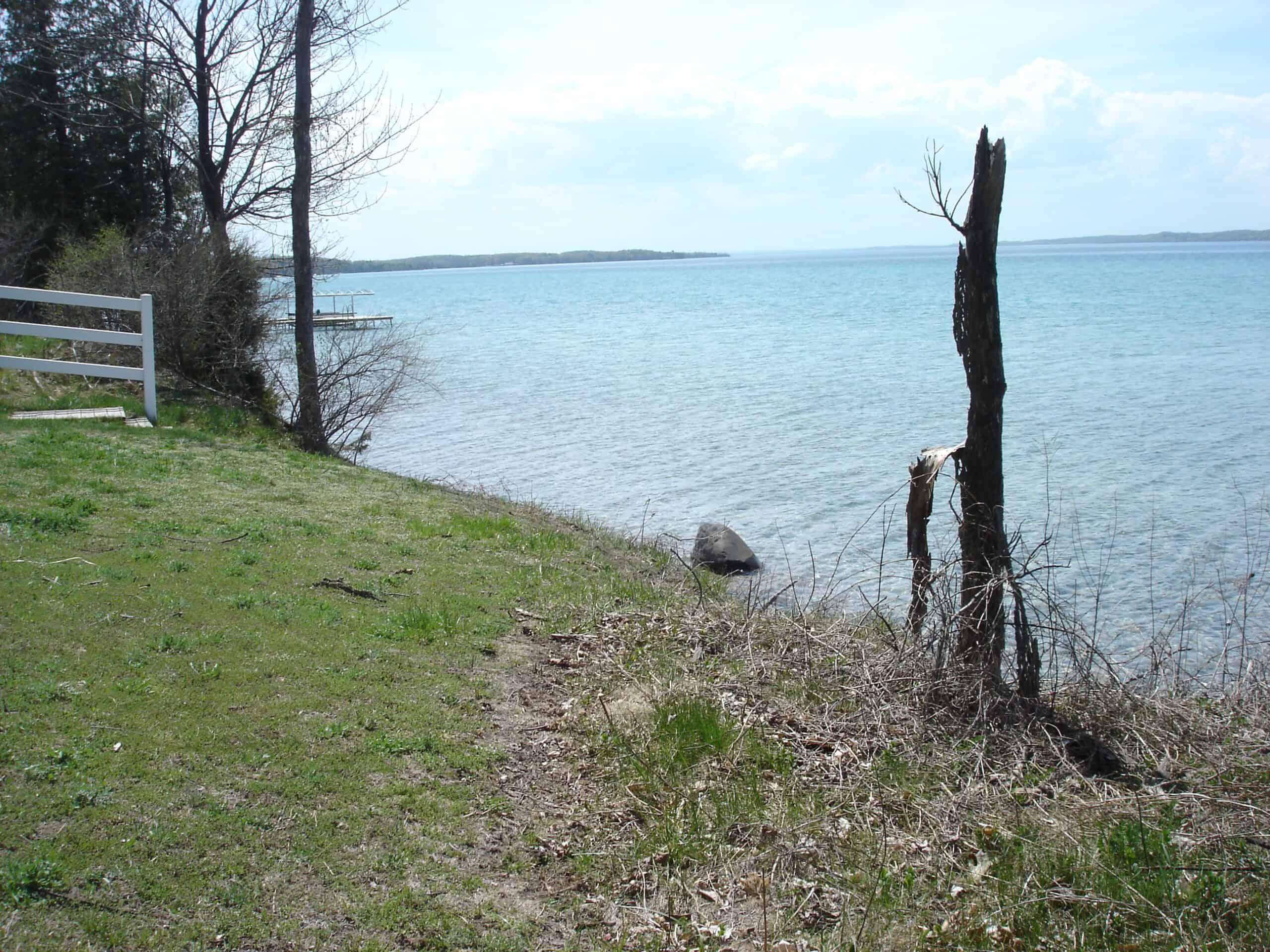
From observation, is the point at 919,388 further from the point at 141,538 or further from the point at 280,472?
the point at 141,538

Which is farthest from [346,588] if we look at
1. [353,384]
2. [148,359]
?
[353,384]

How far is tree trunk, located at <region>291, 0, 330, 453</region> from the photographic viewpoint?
16047 mm

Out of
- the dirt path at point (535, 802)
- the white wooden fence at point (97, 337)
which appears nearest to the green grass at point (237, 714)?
the dirt path at point (535, 802)

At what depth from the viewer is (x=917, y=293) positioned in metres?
93.2

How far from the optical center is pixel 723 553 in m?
13.1

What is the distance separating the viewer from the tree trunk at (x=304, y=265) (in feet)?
52.6

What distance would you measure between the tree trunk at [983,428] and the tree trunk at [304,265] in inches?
493

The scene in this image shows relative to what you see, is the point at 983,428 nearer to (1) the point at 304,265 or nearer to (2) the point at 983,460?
(2) the point at 983,460

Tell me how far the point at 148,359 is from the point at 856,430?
603 inches

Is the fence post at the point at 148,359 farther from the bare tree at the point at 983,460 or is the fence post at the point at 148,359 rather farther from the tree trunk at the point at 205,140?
the bare tree at the point at 983,460

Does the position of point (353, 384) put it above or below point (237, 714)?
above

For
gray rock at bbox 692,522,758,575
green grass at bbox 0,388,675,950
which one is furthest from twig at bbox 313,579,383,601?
gray rock at bbox 692,522,758,575

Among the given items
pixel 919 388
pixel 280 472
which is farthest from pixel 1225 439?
pixel 280 472

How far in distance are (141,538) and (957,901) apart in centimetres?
658
